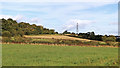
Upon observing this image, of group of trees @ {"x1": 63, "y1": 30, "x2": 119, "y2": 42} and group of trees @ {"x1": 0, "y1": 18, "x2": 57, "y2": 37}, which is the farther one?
group of trees @ {"x1": 0, "y1": 18, "x2": 57, "y2": 37}

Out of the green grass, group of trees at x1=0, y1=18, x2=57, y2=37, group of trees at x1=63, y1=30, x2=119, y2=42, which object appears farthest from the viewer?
group of trees at x1=0, y1=18, x2=57, y2=37

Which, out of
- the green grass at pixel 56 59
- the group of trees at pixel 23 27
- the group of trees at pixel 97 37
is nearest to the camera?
the green grass at pixel 56 59

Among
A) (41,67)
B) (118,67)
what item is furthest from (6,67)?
(118,67)

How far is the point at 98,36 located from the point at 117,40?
10984mm

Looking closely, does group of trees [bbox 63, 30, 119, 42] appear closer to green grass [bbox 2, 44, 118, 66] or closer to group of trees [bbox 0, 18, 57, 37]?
group of trees [bbox 0, 18, 57, 37]

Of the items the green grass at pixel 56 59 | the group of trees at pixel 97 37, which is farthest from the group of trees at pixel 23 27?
the green grass at pixel 56 59

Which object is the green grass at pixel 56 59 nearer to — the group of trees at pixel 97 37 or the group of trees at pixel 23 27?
the group of trees at pixel 97 37

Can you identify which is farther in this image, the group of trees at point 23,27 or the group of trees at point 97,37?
the group of trees at point 23,27

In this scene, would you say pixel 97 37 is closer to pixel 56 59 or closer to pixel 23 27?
pixel 23 27

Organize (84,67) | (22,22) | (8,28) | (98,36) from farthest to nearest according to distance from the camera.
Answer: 1. (22,22)
2. (8,28)
3. (98,36)
4. (84,67)

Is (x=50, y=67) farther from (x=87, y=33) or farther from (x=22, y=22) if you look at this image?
(x=22, y=22)

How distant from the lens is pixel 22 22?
163250 mm

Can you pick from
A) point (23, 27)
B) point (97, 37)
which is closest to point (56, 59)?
point (97, 37)

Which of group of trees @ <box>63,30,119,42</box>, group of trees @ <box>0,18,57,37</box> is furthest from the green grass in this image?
group of trees @ <box>0,18,57,37</box>
